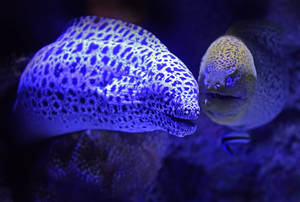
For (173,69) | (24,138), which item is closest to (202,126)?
(173,69)

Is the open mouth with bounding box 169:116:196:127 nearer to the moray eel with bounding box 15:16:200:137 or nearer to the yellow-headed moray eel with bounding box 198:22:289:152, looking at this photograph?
the moray eel with bounding box 15:16:200:137

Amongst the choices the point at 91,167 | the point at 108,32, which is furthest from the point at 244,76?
the point at 91,167

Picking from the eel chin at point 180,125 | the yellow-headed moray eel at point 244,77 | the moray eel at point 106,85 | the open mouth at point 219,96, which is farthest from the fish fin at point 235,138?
the eel chin at point 180,125

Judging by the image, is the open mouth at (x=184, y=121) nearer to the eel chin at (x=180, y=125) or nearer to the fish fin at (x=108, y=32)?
the eel chin at (x=180, y=125)

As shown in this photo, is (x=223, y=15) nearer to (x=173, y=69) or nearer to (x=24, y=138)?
(x=173, y=69)

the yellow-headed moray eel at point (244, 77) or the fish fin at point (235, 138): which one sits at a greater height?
the yellow-headed moray eel at point (244, 77)
